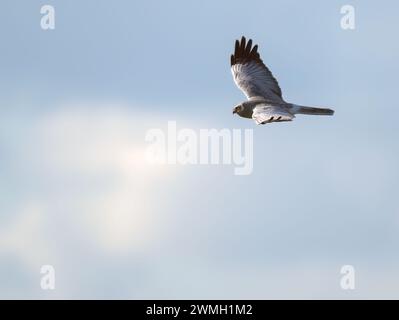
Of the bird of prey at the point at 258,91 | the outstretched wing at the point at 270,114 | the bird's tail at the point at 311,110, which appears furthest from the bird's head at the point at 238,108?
the bird's tail at the point at 311,110

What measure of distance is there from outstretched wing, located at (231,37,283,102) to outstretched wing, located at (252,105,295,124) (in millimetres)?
1963

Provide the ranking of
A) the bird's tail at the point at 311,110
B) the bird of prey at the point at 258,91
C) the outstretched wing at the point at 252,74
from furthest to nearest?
the outstretched wing at the point at 252,74, the bird's tail at the point at 311,110, the bird of prey at the point at 258,91

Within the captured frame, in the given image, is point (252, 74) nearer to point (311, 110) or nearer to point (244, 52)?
point (244, 52)

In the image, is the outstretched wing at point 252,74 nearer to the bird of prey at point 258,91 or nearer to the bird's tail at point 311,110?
the bird of prey at point 258,91

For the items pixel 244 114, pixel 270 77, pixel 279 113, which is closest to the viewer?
pixel 279 113

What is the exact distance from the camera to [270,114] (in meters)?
27.3

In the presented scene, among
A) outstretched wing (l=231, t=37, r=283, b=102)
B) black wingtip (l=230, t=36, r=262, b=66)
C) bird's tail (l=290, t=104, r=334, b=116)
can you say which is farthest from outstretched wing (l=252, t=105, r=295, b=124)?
black wingtip (l=230, t=36, r=262, b=66)

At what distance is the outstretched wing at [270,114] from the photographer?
26.4m

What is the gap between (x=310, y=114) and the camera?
29250 mm

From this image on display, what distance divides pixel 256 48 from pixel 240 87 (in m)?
2.06
